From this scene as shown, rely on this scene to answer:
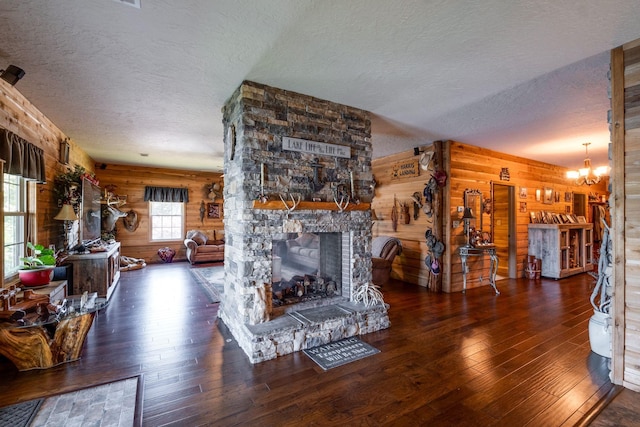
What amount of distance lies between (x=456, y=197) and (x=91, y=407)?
5.29m

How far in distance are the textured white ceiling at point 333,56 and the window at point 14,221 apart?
3.36 feet

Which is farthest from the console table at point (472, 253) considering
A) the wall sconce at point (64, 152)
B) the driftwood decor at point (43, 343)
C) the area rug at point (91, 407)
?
the wall sconce at point (64, 152)

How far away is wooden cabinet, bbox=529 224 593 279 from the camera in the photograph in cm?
603

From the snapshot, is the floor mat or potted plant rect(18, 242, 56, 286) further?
potted plant rect(18, 242, 56, 286)

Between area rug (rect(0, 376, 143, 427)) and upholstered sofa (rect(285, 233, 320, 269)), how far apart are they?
6.11 ft

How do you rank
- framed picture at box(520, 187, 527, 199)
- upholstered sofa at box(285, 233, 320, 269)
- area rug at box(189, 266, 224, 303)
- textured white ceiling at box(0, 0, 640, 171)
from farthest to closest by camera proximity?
1. framed picture at box(520, 187, 527, 199)
2. area rug at box(189, 266, 224, 303)
3. upholstered sofa at box(285, 233, 320, 269)
4. textured white ceiling at box(0, 0, 640, 171)

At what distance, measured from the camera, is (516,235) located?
6.10m

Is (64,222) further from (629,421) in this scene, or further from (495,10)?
(629,421)

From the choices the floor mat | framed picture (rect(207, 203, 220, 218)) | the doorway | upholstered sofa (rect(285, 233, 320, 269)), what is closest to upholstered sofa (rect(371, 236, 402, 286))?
upholstered sofa (rect(285, 233, 320, 269))

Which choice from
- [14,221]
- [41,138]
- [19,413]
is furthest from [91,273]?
[19,413]

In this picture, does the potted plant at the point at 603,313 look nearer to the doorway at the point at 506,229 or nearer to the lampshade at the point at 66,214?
the doorway at the point at 506,229

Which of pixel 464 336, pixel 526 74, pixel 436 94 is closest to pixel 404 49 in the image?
pixel 436 94

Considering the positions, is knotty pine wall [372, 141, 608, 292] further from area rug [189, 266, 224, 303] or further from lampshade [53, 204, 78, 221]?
lampshade [53, 204, 78, 221]

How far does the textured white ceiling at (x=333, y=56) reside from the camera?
192cm
